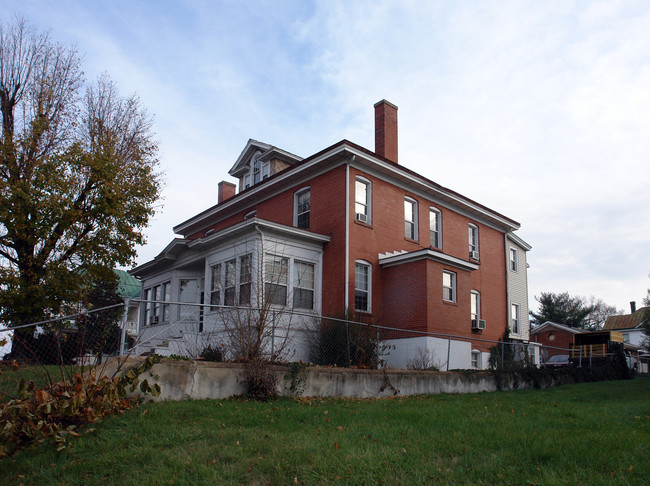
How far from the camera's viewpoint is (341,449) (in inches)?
243

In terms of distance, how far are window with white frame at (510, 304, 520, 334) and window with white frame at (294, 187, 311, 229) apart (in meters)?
12.2

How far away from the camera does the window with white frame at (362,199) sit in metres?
19.1

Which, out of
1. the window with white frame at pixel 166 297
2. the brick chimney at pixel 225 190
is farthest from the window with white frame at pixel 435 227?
the brick chimney at pixel 225 190

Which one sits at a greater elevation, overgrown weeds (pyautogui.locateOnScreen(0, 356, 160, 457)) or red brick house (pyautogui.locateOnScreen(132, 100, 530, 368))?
red brick house (pyautogui.locateOnScreen(132, 100, 530, 368))

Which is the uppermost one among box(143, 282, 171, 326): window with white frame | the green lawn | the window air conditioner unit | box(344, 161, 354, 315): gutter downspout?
box(344, 161, 354, 315): gutter downspout

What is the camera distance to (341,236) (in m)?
18.5

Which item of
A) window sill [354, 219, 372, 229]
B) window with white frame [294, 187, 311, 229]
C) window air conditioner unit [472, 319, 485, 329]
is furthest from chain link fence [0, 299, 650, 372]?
window with white frame [294, 187, 311, 229]

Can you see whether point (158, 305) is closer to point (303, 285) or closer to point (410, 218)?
point (303, 285)

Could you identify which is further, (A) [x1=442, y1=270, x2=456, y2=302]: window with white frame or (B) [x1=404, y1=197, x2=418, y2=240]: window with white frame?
(B) [x1=404, y1=197, x2=418, y2=240]: window with white frame

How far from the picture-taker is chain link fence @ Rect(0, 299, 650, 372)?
10055 millimetres

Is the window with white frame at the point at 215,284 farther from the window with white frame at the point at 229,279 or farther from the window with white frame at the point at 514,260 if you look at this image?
the window with white frame at the point at 514,260

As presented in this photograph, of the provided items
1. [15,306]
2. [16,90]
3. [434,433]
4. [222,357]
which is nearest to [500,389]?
[222,357]

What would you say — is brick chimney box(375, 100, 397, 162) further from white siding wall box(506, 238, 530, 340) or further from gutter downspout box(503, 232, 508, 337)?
white siding wall box(506, 238, 530, 340)

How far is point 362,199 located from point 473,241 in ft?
26.1
